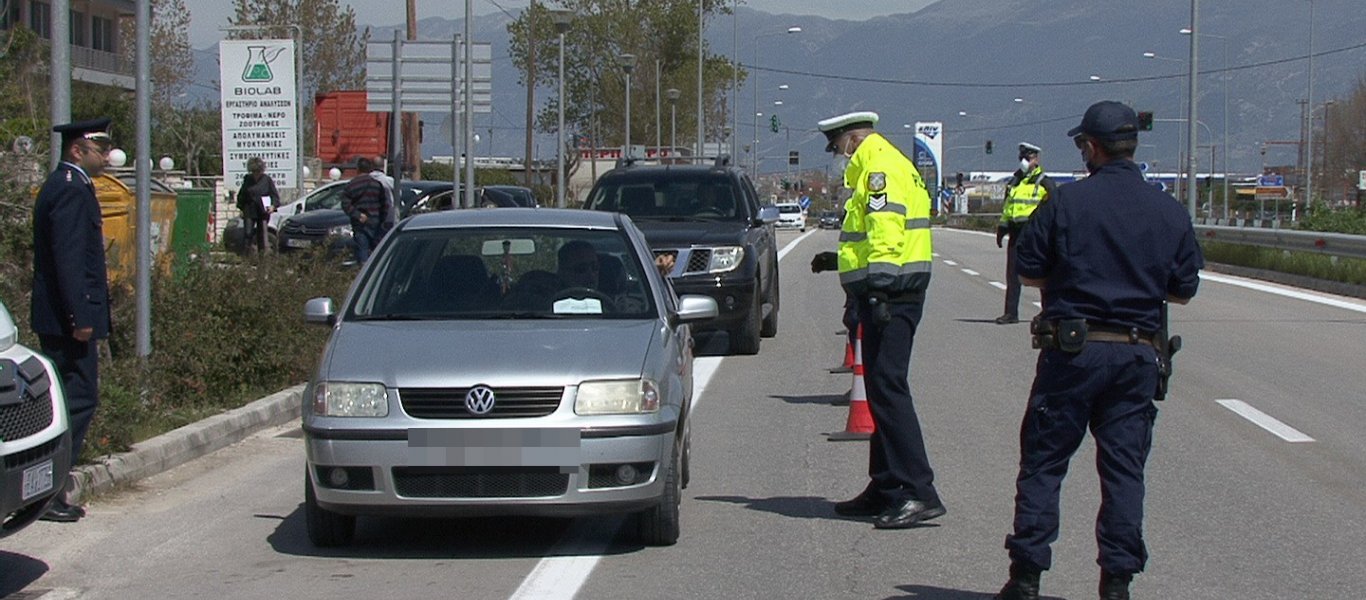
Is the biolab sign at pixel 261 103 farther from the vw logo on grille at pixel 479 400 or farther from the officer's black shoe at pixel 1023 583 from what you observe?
the officer's black shoe at pixel 1023 583

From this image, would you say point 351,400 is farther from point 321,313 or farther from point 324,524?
point 321,313

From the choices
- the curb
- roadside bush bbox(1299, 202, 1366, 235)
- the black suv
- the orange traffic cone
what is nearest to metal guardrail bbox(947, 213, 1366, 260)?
roadside bush bbox(1299, 202, 1366, 235)

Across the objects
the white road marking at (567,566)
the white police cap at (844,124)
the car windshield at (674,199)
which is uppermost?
the white police cap at (844,124)

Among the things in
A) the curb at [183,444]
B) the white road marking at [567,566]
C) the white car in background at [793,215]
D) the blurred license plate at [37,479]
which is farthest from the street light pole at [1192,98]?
the white car in background at [793,215]

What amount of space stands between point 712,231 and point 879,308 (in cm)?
767

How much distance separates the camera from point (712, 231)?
15.5 m

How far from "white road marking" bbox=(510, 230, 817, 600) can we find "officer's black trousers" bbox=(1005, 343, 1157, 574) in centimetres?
178

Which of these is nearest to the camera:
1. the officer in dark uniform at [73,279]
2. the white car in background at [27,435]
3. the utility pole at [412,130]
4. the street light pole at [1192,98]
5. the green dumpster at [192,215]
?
the white car in background at [27,435]

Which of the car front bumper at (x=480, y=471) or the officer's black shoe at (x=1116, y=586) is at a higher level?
the car front bumper at (x=480, y=471)

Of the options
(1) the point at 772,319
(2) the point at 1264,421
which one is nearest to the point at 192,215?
(1) the point at 772,319

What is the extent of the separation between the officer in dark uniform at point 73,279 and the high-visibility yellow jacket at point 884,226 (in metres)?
3.54

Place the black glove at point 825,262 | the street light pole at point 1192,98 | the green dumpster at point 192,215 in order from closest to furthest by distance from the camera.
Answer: the black glove at point 825,262
the green dumpster at point 192,215
the street light pole at point 1192,98

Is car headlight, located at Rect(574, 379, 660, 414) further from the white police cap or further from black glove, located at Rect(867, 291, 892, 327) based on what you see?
the white police cap

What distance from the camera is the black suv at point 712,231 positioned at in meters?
15.0
